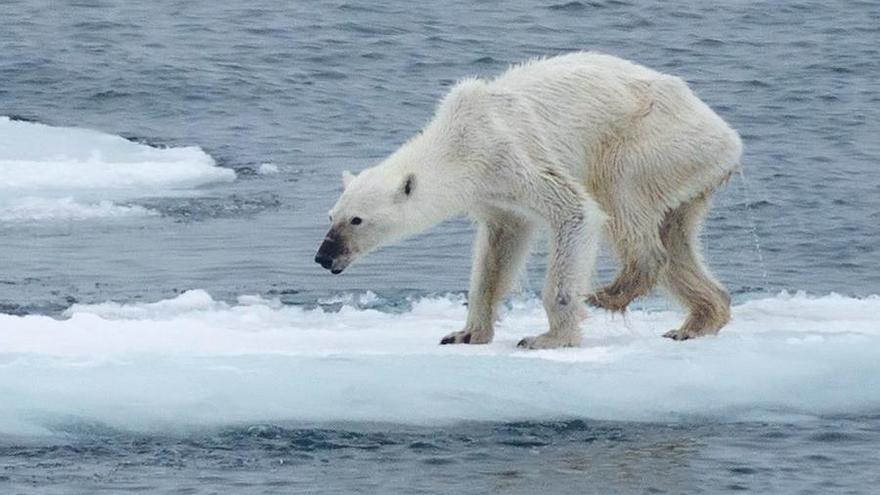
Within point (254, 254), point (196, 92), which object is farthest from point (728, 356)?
point (196, 92)

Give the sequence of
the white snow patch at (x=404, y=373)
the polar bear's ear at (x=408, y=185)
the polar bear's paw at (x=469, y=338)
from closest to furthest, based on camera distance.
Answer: the white snow patch at (x=404, y=373)
the polar bear's ear at (x=408, y=185)
the polar bear's paw at (x=469, y=338)

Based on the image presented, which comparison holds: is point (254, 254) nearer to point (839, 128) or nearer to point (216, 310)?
point (216, 310)

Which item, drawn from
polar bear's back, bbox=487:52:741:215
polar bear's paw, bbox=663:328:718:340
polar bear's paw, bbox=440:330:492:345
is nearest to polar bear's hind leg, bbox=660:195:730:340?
polar bear's paw, bbox=663:328:718:340

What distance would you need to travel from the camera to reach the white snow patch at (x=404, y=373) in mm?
9602

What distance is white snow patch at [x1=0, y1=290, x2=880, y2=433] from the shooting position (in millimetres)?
A: 9602

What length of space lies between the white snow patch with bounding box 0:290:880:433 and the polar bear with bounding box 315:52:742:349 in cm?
29

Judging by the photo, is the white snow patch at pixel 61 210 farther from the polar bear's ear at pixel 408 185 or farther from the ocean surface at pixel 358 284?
the polar bear's ear at pixel 408 185

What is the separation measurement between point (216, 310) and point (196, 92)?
34.9 ft

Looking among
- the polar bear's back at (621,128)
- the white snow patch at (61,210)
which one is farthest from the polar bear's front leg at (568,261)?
the white snow patch at (61,210)

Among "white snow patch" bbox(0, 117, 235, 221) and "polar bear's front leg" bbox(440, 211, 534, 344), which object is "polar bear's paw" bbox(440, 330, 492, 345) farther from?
"white snow patch" bbox(0, 117, 235, 221)

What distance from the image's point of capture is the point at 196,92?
22.1 meters

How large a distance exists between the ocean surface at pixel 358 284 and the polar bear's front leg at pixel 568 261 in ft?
0.47

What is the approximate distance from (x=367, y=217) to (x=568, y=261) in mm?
1056

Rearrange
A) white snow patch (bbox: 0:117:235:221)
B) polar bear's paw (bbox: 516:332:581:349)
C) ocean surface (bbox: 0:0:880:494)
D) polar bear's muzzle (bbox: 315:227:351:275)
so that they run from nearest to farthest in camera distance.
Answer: ocean surface (bbox: 0:0:880:494), polar bear's muzzle (bbox: 315:227:351:275), polar bear's paw (bbox: 516:332:581:349), white snow patch (bbox: 0:117:235:221)
